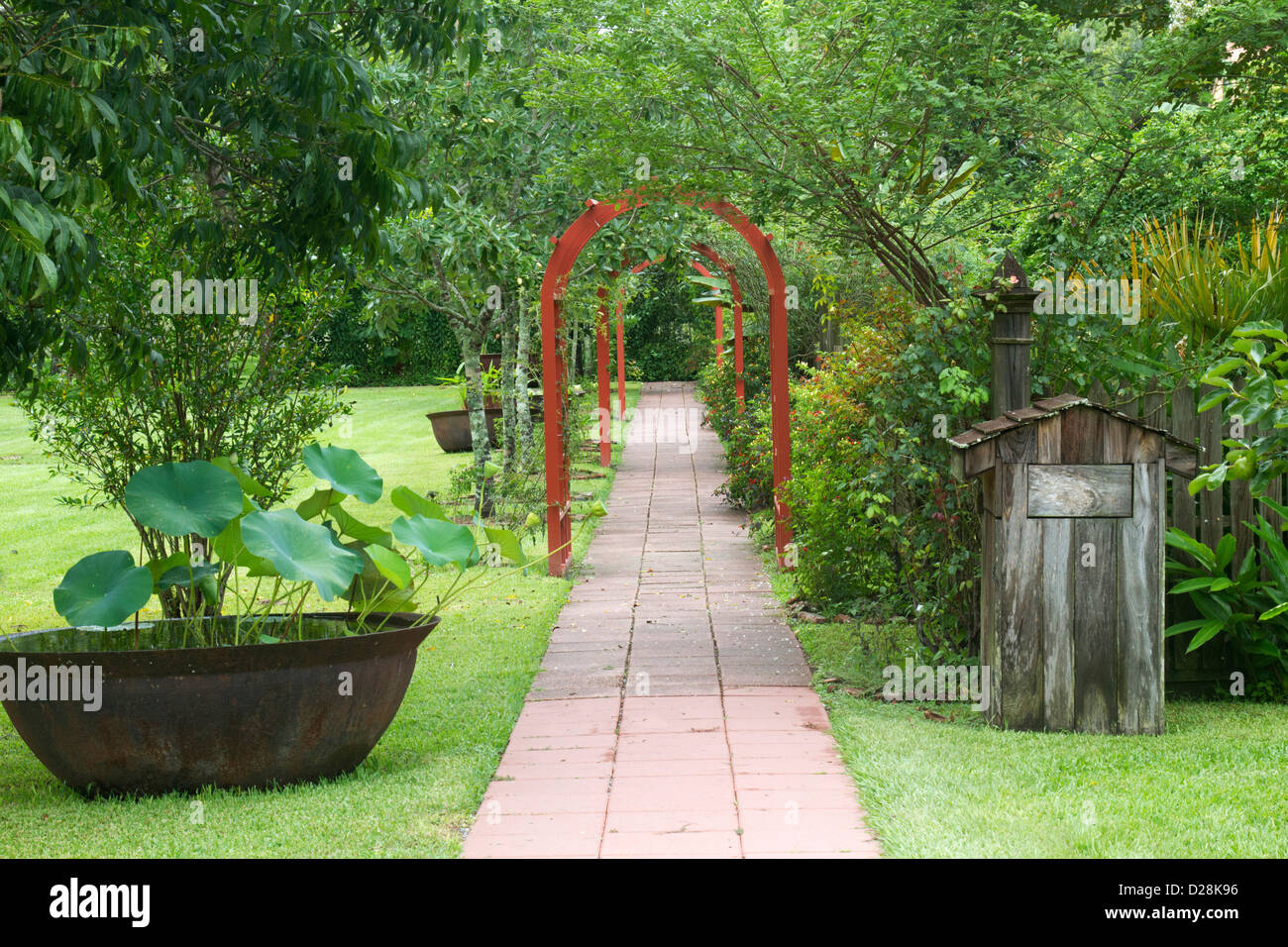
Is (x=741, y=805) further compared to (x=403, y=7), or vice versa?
(x=403, y=7)

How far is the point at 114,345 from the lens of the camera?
6.19 meters

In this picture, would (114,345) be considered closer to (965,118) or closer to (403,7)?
(403,7)

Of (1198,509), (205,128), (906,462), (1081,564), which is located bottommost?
(1081,564)

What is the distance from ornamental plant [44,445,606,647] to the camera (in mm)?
4402

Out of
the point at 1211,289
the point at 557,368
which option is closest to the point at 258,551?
the point at 1211,289

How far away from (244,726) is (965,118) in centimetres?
483

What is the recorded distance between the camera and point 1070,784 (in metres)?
4.38

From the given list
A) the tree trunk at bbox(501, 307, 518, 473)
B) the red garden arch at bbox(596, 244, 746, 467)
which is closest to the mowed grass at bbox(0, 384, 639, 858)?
the tree trunk at bbox(501, 307, 518, 473)

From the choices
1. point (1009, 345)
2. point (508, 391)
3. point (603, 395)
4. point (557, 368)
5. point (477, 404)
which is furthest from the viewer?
point (603, 395)

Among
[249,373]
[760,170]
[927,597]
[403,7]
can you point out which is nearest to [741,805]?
[927,597]

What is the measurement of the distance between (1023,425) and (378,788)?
9.58 ft

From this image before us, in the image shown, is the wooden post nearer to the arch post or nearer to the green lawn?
the green lawn

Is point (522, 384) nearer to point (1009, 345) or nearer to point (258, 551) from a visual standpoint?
point (1009, 345)

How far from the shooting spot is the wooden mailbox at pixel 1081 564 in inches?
198
